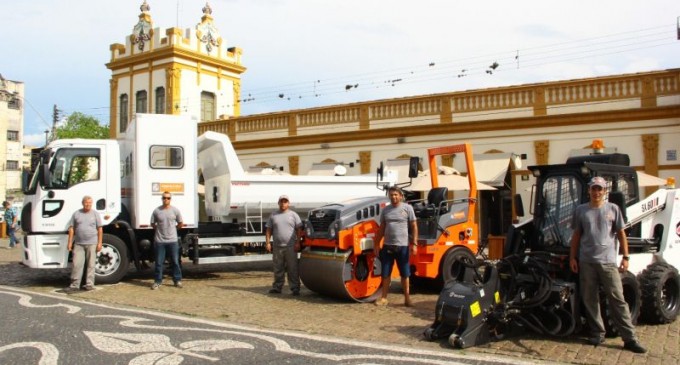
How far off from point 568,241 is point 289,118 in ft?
61.4

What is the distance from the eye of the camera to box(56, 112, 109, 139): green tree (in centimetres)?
4481

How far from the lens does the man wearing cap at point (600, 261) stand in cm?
652

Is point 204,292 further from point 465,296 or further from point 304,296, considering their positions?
point 465,296

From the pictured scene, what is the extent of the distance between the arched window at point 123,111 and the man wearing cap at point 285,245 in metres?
27.9

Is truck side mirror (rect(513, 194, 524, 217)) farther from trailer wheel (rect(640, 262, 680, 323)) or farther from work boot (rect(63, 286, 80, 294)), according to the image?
work boot (rect(63, 286, 80, 294))

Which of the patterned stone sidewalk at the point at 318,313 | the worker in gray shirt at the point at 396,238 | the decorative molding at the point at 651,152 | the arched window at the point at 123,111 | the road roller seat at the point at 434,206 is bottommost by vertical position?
the patterned stone sidewalk at the point at 318,313

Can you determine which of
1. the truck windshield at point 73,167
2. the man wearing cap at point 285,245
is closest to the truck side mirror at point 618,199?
the man wearing cap at point 285,245

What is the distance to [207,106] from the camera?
35.2 meters

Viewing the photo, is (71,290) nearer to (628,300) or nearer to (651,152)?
(628,300)

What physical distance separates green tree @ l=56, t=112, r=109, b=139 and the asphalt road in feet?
128

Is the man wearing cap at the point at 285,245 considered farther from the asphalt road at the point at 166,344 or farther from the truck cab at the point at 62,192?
the truck cab at the point at 62,192

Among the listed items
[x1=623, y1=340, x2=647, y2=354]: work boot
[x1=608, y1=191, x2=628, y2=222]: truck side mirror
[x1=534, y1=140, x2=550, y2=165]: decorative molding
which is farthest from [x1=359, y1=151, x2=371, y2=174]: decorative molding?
[x1=623, y1=340, x2=647, y2=354]: work boot

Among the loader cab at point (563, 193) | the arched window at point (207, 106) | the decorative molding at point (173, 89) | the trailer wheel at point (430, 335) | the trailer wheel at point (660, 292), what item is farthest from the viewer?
the arched window at point (207, 106)

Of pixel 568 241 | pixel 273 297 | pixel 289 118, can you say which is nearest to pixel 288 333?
pixel 273 297
